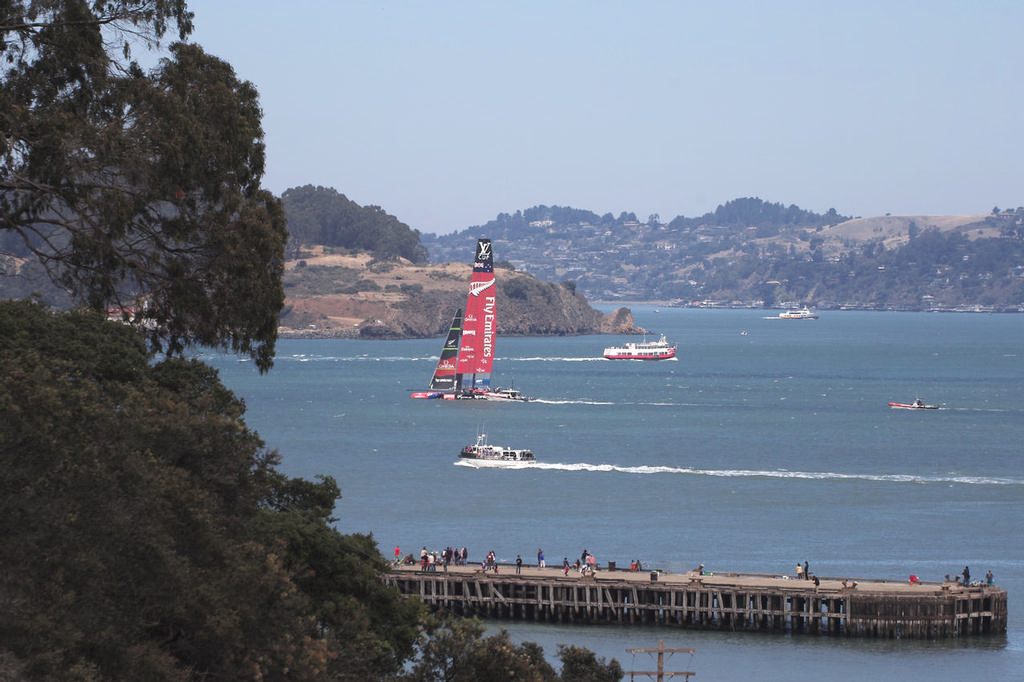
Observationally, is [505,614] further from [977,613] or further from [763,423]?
[763,423]

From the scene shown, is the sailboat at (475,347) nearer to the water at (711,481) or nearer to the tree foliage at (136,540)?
the water at (711,481)

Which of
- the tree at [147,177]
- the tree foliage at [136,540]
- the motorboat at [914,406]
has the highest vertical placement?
the tree at [147,177]

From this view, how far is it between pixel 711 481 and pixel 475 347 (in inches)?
1689

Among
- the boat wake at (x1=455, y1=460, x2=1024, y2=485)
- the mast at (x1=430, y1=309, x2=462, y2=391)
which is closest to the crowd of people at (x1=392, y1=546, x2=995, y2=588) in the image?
the boat wake at (x1=455, y1=460, x2=1024, y2=485)

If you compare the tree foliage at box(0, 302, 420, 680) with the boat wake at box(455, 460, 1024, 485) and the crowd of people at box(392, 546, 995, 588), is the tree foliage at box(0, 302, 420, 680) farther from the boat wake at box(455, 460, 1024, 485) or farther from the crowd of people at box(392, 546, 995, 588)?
the boat wake at box(455, 460, 1024, 485)

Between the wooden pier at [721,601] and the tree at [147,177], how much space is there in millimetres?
19021

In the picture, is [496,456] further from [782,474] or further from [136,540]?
[136,540]

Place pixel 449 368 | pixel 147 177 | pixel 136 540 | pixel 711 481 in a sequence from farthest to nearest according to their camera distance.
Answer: pixel 449 368 → pixel 711 481 → pixel 147 177 → pixel 136 540

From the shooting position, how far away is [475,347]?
101 meters

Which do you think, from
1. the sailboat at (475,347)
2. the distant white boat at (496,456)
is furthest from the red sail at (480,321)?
the distant white boat at (496,456)

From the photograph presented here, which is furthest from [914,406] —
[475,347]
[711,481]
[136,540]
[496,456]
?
[136,540]

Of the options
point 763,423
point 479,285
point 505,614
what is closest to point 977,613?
point 505,614

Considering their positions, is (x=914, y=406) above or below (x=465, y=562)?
above

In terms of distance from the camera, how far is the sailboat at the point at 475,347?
96500 millimetres
